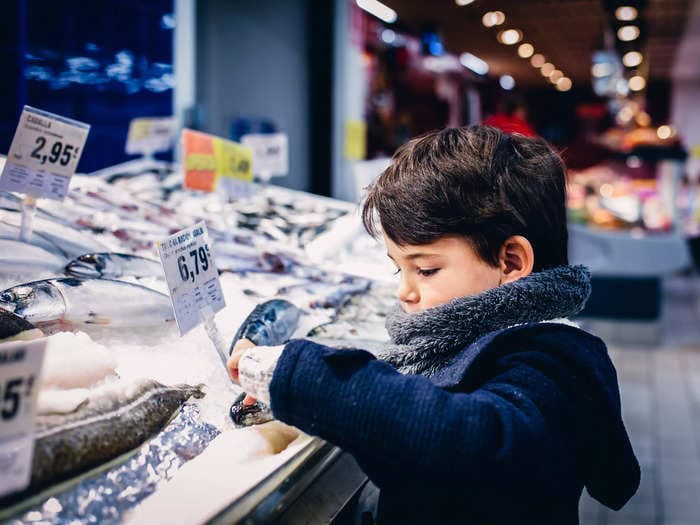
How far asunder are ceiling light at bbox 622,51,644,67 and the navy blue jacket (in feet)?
34.5

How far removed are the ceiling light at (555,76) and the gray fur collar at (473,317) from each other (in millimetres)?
14985

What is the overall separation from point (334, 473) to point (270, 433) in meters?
0.12

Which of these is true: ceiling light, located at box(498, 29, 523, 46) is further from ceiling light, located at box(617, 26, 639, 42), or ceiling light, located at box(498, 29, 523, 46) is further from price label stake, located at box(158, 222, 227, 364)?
price label stake, located at box(158, 222, 227, 364)

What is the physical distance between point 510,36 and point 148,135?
801 cm

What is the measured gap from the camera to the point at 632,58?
11.0 metres

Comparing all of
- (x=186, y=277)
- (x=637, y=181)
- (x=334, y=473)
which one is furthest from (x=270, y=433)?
(x=637, y=181)

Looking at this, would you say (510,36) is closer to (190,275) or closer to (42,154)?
(42,154)

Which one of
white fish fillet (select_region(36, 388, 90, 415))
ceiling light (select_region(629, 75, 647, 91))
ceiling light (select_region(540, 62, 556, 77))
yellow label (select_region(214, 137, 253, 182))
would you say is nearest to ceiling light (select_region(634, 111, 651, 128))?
ceiling light (select_region(629, 75, 647, 91))

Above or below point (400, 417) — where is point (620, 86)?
above

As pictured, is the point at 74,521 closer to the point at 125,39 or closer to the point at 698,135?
the point at 125,39


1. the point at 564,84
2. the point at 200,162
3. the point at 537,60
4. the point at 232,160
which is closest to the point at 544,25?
the point at 537,60

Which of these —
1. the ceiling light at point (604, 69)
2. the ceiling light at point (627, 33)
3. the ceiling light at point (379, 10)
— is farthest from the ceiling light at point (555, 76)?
the ceiling light at point (379, 10)

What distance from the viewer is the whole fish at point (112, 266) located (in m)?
1.39

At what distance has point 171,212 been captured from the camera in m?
2.12
